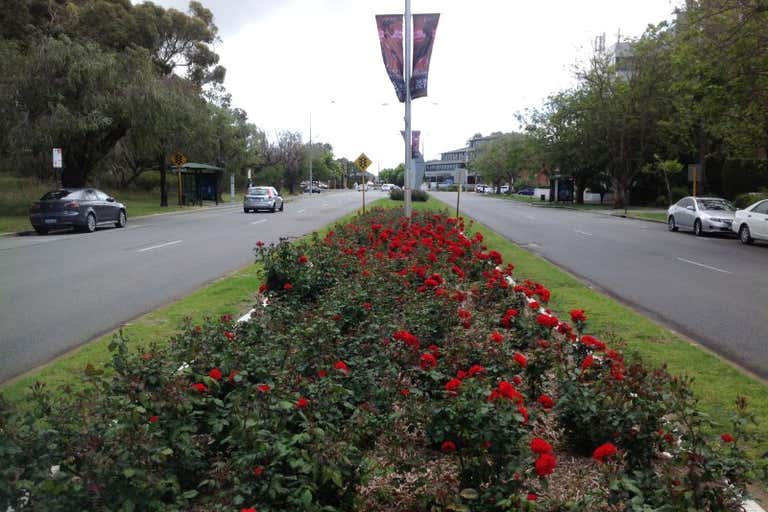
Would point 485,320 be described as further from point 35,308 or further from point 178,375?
point 35,308

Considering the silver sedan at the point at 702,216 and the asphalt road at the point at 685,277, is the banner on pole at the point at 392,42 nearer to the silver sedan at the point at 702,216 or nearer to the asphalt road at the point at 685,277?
the asphalt road at the point at 685,277

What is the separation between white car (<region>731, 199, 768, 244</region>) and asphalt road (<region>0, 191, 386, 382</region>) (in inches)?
586

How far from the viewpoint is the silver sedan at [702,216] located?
24688 mm

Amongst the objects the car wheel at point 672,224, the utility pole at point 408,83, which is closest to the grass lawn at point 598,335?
the utility pole at point 408,83

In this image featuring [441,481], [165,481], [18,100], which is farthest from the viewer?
[18,100]

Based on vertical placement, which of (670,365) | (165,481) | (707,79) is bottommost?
(670,365)

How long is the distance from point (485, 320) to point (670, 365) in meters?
2.08

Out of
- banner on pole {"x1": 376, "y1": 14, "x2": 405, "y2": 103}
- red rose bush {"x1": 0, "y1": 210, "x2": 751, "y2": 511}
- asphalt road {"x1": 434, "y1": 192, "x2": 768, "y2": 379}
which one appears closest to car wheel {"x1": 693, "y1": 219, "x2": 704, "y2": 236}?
asphalt road {"x1": 434, "y1": 192, "x2": 768, "y2": 379}

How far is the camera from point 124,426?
318cm

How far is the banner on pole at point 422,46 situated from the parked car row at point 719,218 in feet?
36.6


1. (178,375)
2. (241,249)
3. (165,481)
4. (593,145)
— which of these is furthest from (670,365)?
(593,145)

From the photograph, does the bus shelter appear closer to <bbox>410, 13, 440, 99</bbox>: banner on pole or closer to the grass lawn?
<bbox>410, 13, 440, 99</bbox>: banner on pole

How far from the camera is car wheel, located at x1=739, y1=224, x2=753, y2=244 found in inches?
849

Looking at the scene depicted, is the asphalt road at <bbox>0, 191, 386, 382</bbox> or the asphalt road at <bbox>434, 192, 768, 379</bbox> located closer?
the asphalt road at <bbox>0, 191, 386, 382</bbox>
